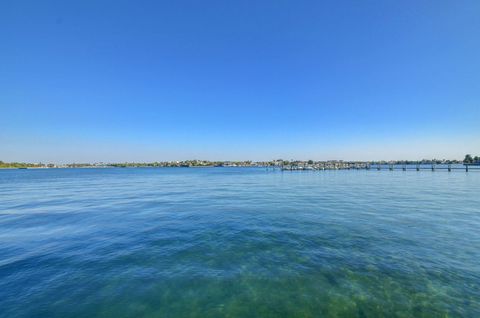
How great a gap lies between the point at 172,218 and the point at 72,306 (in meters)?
11.1

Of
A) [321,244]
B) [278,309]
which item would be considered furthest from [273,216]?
[278,309]

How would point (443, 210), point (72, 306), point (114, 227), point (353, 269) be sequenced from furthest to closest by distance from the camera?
point (443, 210) < point (114, 227) < point (353, 269) < point (72, 306)

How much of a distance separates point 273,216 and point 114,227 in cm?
1293

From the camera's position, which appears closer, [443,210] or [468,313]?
[468,313]

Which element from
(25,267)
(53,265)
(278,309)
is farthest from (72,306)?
(278,309)

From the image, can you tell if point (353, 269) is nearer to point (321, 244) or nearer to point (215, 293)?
point (321, 244)

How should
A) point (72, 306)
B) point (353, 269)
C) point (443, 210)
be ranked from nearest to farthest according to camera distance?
point (72, 306)
point (353, 269)
point (443, 210)

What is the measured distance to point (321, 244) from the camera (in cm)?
1166

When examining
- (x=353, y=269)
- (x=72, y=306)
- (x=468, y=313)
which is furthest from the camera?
(x=353, y=269)

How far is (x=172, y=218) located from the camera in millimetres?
17938

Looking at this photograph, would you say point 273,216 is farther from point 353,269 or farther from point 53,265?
point 53,265

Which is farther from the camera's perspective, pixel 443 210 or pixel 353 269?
pixel 443 210

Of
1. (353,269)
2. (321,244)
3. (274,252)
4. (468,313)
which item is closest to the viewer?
(468,313)

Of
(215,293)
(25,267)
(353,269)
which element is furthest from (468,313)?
(25,267)
